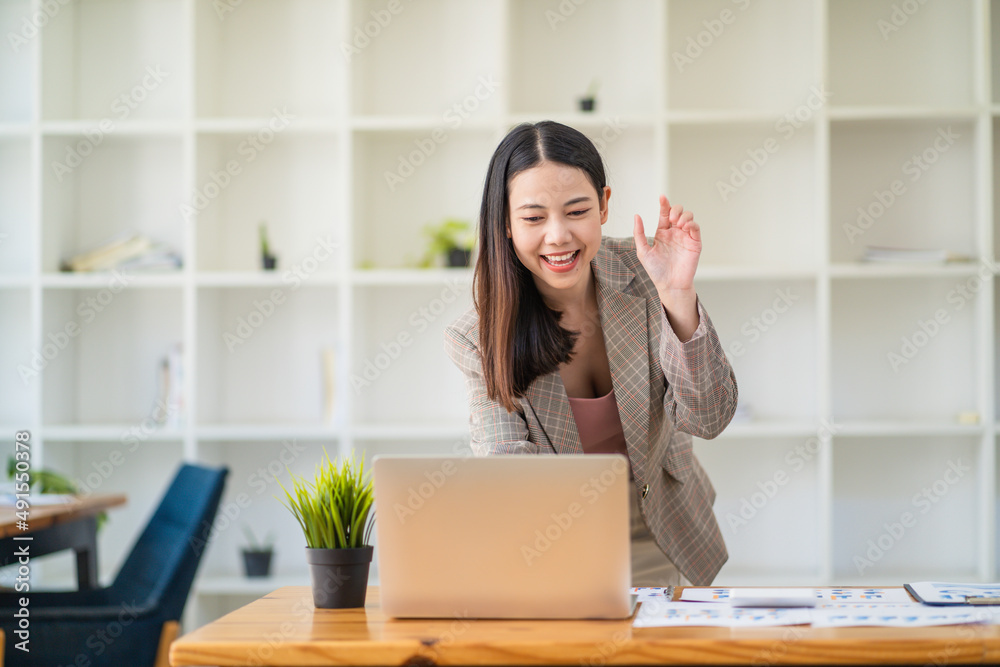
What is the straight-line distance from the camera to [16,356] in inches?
136

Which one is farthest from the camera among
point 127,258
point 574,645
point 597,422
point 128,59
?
point 128,59

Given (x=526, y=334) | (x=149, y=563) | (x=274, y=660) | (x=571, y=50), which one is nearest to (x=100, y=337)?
(x=149, y=563)

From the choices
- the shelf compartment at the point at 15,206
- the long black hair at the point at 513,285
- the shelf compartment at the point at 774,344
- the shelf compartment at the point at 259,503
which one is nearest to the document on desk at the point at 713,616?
the long black hair at the point at 513,285

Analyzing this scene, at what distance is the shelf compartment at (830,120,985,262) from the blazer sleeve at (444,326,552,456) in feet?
6.57

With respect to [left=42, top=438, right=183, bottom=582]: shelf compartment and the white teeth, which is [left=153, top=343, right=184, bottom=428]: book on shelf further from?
the white teeth

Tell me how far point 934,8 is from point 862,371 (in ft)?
4.39

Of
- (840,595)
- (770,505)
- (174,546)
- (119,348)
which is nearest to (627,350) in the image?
(840,595)

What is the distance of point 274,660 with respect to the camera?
114cm

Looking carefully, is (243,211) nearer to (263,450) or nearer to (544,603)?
(263,450)

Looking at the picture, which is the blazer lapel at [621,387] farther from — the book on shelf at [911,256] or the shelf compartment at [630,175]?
the book on shelf at [911,256]

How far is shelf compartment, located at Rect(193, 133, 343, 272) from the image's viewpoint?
11.2ft

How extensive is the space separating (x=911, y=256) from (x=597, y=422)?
1.80m

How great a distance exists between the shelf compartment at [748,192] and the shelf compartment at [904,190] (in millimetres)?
118

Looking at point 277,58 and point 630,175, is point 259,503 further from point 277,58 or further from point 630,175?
point 630,175
